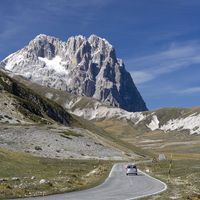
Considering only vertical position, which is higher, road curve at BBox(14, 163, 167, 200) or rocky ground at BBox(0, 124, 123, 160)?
rocky ground at BBox(0, 124, 123, 160)

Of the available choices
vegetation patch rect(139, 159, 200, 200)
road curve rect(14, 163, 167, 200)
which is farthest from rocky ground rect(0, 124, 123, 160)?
road curve rect(14, 163, 167, 200)

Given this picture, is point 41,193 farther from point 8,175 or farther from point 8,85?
point 8,85

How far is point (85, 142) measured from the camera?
14038 cm

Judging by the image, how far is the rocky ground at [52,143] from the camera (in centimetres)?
11350

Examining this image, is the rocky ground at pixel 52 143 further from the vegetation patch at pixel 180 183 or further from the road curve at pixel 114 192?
the road curve at pixel 114 192

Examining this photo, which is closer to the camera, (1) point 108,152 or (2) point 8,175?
(2) point 8,175

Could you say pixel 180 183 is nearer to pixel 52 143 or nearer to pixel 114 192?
pixel 114 192

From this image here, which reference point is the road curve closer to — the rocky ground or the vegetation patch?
the vegetation patch

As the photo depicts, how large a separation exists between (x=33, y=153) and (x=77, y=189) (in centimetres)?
6575

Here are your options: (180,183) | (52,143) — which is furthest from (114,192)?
(52,143)

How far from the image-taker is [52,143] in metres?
125

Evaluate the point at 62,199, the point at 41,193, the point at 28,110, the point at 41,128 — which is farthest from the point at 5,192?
the point at 28,110

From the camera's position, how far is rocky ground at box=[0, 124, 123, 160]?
113500mm

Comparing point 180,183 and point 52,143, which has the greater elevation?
point 52,143
